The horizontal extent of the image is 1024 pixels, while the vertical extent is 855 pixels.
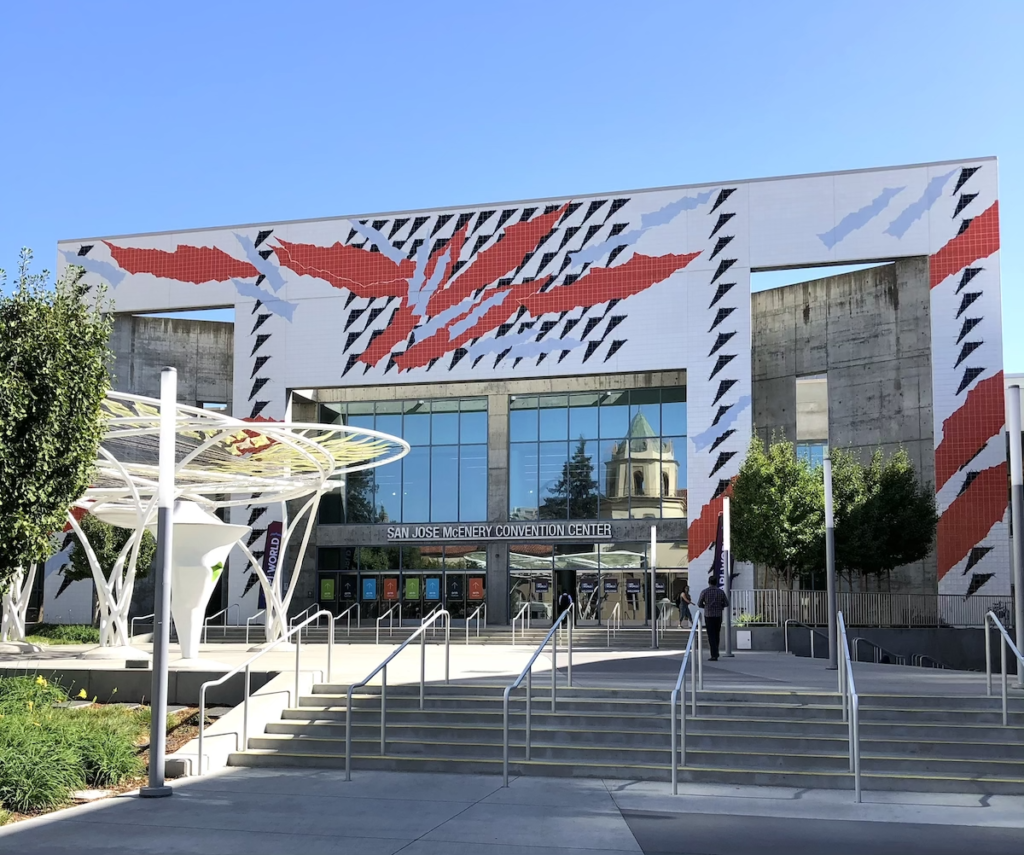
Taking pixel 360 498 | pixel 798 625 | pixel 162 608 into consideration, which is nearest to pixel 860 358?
pixel 798 625

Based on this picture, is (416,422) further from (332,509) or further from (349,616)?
(349,616)

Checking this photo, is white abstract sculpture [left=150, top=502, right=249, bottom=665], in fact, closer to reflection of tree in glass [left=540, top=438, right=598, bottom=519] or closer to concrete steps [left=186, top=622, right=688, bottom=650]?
concrete steps [left=186, top=622, right=688, bottom=650]

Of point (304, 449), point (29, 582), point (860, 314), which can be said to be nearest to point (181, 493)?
point (304, 449)

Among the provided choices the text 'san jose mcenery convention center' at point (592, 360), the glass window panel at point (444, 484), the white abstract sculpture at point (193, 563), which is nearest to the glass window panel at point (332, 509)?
the text 'san jose mcenery convention center' at point (592, 360)

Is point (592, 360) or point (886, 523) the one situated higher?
point (592, 360)

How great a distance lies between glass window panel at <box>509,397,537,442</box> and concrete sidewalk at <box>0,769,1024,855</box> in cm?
3003

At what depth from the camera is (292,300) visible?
135 ft

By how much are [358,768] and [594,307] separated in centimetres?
2795

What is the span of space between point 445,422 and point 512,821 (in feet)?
109

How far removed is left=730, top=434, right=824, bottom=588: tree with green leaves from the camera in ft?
102

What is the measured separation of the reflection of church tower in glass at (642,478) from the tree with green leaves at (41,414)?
28514 mm

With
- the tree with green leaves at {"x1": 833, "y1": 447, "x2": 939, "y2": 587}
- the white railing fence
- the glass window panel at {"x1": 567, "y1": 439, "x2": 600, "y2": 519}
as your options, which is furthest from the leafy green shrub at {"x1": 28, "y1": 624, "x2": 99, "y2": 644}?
the tree with green leaves at {"x1": 833, "y1": 447, "x2": 939, "y2": 587}

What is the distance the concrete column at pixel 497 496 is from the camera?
132 ft

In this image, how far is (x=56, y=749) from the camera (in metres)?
10.8
